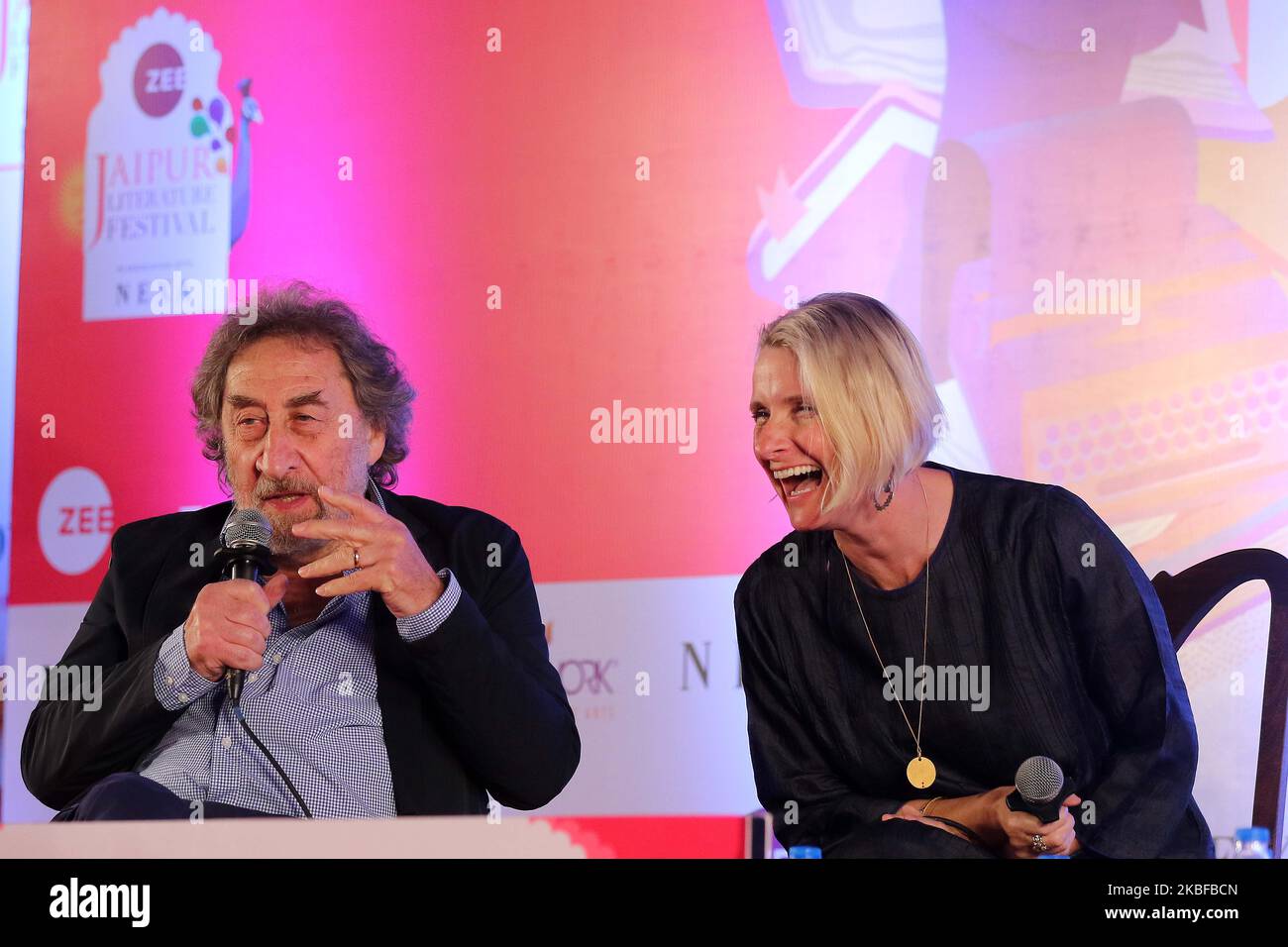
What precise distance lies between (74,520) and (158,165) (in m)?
1.01

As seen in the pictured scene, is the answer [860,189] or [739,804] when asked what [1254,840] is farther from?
[860,189]

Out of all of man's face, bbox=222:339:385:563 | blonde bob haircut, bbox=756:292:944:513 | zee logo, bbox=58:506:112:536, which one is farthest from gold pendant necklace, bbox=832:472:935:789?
zee logo, bbox=58:506:112:536

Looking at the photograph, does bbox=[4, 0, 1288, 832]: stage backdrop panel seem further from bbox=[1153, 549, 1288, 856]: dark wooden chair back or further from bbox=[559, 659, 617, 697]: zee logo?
bbox=[1153, 549, 1288, 856]: dark wooden chair back

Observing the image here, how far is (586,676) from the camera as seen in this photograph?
3377 mm

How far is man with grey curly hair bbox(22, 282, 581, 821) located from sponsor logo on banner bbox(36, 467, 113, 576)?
627mm

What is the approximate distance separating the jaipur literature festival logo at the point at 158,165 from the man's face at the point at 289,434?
2.21ft

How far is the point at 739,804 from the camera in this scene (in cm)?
332

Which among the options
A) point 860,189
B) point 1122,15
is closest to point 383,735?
point 860,189

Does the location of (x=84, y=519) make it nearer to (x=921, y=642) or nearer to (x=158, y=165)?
(x=158, y=165)

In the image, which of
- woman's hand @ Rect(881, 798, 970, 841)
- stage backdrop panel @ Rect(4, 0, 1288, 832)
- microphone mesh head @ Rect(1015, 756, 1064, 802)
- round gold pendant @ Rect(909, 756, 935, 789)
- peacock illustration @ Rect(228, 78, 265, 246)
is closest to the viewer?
microphone mesh head @ Rect(1015, 756, 1064, 802)

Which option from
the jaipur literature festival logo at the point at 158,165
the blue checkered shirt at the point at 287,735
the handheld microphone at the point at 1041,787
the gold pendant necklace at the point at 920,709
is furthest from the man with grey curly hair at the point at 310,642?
the handheld microphone at the point at 1041,787

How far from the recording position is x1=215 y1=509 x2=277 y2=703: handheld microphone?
2.58 meters

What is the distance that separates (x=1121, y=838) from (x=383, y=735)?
1523mm
